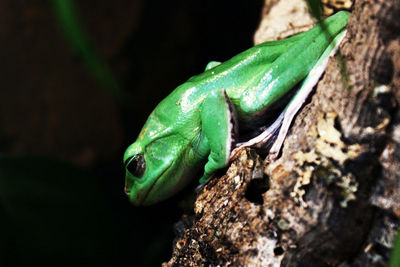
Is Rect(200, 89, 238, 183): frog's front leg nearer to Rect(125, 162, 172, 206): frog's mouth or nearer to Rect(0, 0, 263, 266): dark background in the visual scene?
Rect(125, 162, 172, 206): frog's mouth

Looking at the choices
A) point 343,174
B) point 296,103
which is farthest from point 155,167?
point 343,174

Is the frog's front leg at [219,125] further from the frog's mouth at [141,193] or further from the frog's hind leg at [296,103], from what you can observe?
the frog's mouth at [141,193]

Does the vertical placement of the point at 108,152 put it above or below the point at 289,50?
below

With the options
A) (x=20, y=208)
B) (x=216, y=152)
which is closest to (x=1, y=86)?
(x=20, y=208)

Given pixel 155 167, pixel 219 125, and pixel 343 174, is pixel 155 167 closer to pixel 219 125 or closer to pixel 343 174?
pixel 219 125

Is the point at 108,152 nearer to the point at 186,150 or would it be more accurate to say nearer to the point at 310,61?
the point at 186,150

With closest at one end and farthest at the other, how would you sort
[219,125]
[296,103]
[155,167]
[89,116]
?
1. [296,103]
2. [219,125]
3. [155,167]
4. [89,116]

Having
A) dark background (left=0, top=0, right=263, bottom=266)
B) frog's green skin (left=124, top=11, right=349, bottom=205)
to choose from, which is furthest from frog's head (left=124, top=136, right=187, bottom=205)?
dark background (left=0, top=0, right=263, bottom=266)
